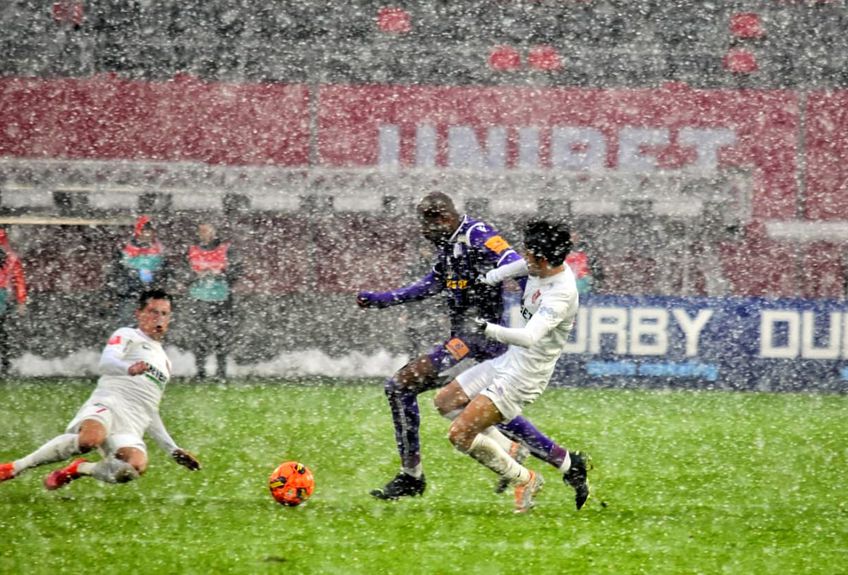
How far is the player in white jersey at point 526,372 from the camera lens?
259 inches

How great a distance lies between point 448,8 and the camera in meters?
25.6

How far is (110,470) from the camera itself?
704 centimetres

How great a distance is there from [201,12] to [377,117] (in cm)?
419

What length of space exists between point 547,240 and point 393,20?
18961 mm

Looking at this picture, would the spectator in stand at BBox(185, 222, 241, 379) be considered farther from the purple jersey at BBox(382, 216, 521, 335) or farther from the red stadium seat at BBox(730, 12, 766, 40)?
the red stadium seat at BBox(730, 12, 766, 40)

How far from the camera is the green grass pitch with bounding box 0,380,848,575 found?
6074 mm

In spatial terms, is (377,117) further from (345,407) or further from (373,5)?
(345,407)

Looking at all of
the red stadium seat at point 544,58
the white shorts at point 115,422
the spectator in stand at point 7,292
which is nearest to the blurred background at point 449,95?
the red stadium seat at point 544,58

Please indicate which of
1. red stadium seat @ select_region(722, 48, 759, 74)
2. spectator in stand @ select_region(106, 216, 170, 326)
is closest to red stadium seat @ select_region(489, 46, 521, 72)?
red stadium seat @ select_region(722, 48, 759, 74)

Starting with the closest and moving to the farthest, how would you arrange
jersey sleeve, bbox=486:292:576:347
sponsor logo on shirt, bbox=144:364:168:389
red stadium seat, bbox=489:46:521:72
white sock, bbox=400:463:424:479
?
1. jersey sleeve, bbox=486:292:576:347
2. sponsor logo on shirt, bbox=144:364:168:389
3. white sock, bbox=400:463:424:479
4. red stadium seat, bbox=489:46:521:72

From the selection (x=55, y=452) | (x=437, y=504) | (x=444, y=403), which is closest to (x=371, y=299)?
(x=444, y=403)

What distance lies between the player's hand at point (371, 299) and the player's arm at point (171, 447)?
4.15 ft

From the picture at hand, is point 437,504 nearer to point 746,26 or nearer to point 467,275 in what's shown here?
point 467,275

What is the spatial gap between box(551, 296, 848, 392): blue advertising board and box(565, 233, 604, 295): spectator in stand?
2.71 feet
